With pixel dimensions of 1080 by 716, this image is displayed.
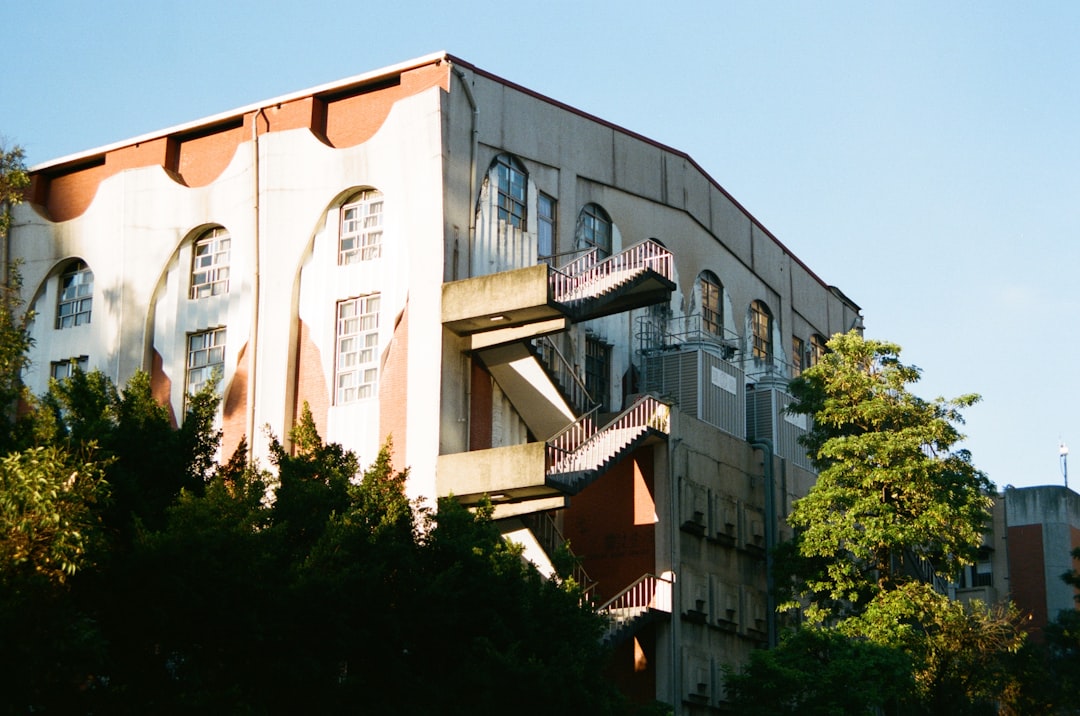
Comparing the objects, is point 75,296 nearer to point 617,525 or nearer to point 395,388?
point 395,388

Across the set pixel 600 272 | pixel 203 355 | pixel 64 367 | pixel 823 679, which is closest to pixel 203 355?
pixel 203 355

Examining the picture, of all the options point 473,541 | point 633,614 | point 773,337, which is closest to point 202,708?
point 473,541

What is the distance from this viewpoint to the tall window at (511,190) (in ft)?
112

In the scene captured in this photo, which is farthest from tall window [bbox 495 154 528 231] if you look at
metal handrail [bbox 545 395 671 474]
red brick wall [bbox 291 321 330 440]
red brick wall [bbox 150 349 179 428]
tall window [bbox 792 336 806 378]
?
tall window [bbox 792 336 806 378]

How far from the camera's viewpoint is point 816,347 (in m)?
49.1

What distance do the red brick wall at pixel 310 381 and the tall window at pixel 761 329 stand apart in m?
15.0

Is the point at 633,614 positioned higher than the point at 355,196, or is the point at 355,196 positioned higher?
the point at 355,196

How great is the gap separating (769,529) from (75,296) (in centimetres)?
1807

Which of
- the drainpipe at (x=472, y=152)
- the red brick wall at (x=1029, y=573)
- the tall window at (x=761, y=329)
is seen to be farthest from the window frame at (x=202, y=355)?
the red brick wall at (x=1029, y=573)

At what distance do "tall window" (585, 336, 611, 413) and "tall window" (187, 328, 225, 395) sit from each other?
27.6 feet

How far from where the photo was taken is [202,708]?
1970 cm

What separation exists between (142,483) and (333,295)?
11400 millimetres

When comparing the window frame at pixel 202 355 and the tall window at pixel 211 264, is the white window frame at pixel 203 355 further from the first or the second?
the tall window at pixel 211 264

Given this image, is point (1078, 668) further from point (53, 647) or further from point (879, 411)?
point (53, 647)
